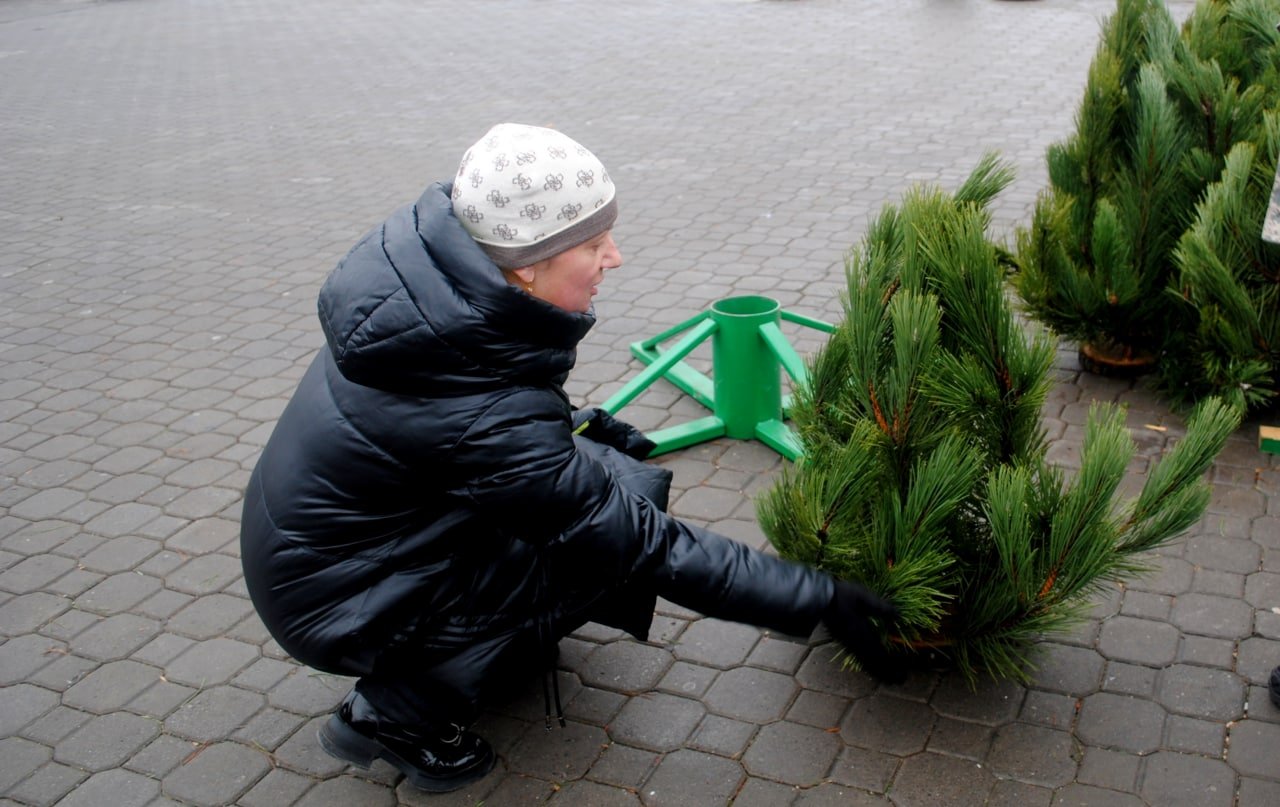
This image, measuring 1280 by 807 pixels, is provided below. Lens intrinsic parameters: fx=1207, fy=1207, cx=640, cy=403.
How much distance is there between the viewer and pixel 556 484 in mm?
2428

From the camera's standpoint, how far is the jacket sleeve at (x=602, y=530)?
7.94 feet

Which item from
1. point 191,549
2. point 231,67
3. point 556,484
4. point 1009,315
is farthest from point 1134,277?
point 231,67

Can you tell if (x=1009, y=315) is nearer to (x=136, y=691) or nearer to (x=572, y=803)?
(x=572, y=803)

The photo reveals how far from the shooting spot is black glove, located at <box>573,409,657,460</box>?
332 cm

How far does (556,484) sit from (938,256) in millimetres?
910

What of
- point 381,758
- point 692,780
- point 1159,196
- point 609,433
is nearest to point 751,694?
point 692,780

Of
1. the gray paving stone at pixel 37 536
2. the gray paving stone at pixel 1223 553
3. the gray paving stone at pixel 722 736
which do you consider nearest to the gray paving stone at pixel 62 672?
the gray paving stone at pixel 37 536

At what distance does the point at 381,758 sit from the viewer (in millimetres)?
2889

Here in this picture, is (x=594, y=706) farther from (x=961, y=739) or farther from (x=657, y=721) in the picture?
(x=961, y=739)

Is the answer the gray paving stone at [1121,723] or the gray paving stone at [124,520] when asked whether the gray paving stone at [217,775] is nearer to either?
the gray paving stone at [124,520]

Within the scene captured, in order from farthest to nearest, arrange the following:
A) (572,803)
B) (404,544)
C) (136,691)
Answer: (136,691), (572,803), (404,544)

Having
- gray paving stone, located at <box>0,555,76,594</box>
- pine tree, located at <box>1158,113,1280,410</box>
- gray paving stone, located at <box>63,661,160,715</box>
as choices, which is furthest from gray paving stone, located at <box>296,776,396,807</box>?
pine tree, located at <box>1158,113,1280,410</box>

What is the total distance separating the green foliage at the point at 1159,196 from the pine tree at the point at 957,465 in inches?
64.0

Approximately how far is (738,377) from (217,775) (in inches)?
87.1
